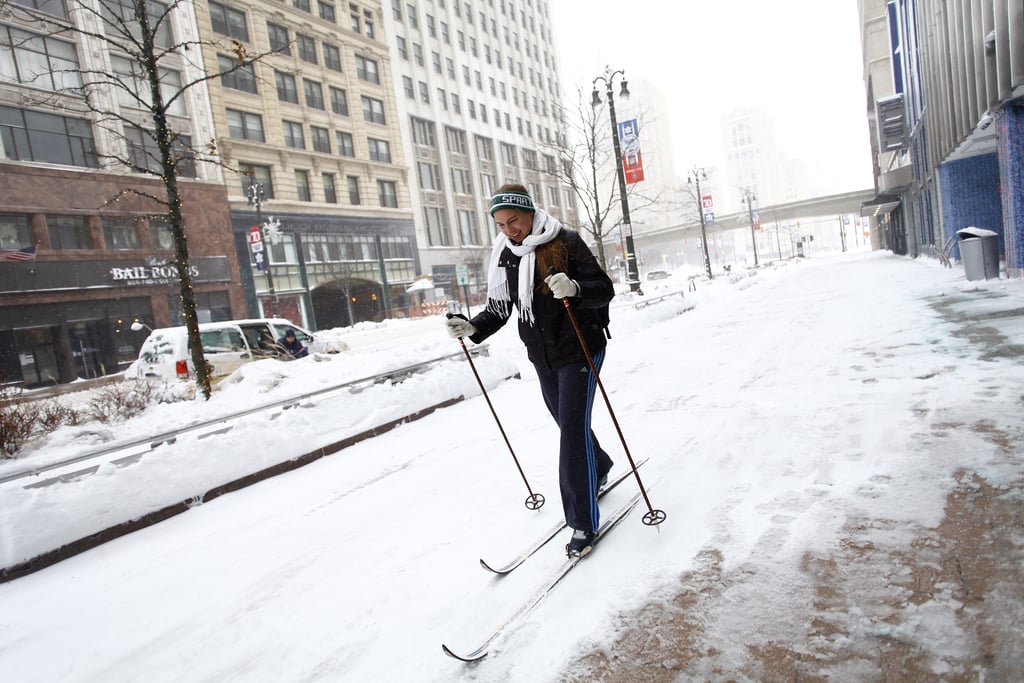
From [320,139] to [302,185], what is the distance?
4.13 m

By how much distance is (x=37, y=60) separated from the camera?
989 inches

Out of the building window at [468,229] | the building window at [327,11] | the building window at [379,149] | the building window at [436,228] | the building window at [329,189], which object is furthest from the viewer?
the building window at [468,229]

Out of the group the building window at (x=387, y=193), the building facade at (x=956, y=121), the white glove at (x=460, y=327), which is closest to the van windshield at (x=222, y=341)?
the white glove at (x=460, y=327)

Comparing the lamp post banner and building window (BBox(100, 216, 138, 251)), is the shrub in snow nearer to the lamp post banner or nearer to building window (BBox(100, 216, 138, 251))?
the lamp post banner

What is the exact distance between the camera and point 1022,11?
989 centimetres

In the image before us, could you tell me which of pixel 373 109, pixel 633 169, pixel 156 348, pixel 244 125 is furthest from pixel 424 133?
pixel 156 348

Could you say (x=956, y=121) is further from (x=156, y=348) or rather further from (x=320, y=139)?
(x=320, y=139)

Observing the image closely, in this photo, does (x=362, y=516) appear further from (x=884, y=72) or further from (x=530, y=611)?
(x=884, y=72)

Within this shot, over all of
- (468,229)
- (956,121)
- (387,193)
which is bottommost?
(956,121)

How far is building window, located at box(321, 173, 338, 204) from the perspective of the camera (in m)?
39.7

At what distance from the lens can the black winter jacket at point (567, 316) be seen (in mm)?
3281

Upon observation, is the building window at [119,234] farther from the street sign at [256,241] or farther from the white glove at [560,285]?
the white glove at [560,285]

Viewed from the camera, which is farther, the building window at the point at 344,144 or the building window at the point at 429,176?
the building window at the point at 429,176

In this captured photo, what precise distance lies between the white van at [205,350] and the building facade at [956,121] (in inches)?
652
